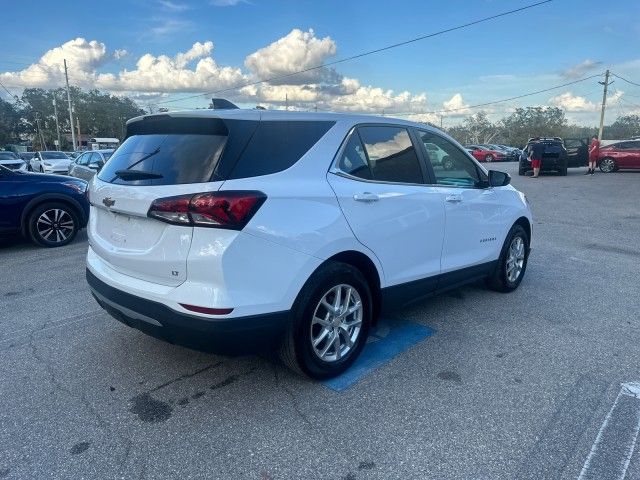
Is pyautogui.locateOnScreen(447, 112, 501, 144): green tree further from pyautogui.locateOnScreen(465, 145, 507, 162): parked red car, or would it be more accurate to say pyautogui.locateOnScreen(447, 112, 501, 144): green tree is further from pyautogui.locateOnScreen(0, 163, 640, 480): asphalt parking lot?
pyautogui.locateOnScreen(0, 163, 640, 480): asphalt parking lot

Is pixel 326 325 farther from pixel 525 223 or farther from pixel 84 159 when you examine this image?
pixel 84 159

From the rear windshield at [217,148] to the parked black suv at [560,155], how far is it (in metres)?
21.9

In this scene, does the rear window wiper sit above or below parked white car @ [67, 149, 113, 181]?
above

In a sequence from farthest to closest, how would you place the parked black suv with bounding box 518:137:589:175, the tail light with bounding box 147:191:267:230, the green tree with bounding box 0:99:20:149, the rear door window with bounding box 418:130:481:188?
the green tree with bounding box 0:99:20:149 → the parked black suv with bounding box 518:137:589:175 → the rear door window with bounding box 418:130:481:188 → the tail light with bounding box 147:191:267:230

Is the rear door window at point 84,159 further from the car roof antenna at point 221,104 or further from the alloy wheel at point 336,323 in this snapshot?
the alloy wheel at point 336,323

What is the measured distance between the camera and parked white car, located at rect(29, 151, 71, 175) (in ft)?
91.1

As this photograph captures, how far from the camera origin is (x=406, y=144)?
383cm

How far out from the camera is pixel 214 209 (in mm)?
2518

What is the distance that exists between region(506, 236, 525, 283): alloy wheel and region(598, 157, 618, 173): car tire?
73.7 ft

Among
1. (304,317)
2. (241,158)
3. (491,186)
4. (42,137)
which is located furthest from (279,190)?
(42,137)

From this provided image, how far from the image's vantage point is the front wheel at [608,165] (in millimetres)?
23688

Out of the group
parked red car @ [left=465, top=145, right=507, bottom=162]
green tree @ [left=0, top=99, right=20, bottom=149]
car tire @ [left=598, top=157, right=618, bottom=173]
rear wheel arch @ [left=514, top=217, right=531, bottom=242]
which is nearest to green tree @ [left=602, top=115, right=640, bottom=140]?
parked red car @ [left=465, top=145, right=507, bottom=162]

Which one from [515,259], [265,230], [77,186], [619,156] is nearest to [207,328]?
[265,230]

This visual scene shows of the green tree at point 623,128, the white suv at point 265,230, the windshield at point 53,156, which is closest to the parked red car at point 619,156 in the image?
the white suv at point 265,230
